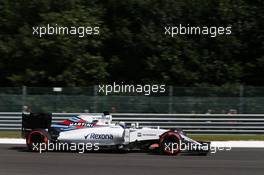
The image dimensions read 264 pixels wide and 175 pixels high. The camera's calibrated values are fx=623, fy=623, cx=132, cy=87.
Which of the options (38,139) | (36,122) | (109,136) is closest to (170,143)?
(109,136)

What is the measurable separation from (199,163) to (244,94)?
1131cm

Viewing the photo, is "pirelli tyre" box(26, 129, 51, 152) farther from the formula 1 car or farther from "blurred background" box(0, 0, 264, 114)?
"blurred background" box(0, 0, 264, 114)

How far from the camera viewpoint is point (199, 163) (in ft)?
45.8

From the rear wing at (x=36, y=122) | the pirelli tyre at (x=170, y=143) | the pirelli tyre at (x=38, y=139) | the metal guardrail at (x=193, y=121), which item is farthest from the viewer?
the metal guardrail at (x=193, y=121)

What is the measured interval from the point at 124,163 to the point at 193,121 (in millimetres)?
11224

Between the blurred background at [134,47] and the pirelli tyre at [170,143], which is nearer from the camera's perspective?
the pirelli tyre at [170,143]

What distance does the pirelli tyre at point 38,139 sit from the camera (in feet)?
53.7

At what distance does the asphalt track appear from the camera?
12.3 meters

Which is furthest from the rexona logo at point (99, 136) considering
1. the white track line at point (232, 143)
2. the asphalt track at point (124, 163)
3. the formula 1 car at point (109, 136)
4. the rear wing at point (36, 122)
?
the white track line at point (232, 143)

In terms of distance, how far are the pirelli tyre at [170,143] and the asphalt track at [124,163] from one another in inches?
14.4

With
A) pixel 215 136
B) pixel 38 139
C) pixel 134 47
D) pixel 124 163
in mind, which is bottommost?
pixel 124 163

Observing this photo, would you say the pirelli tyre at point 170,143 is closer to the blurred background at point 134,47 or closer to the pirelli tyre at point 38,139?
the pirelli tyre at point 38,139

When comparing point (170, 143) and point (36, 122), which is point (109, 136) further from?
point (36, 122)

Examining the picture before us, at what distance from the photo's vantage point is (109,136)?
16.1m
